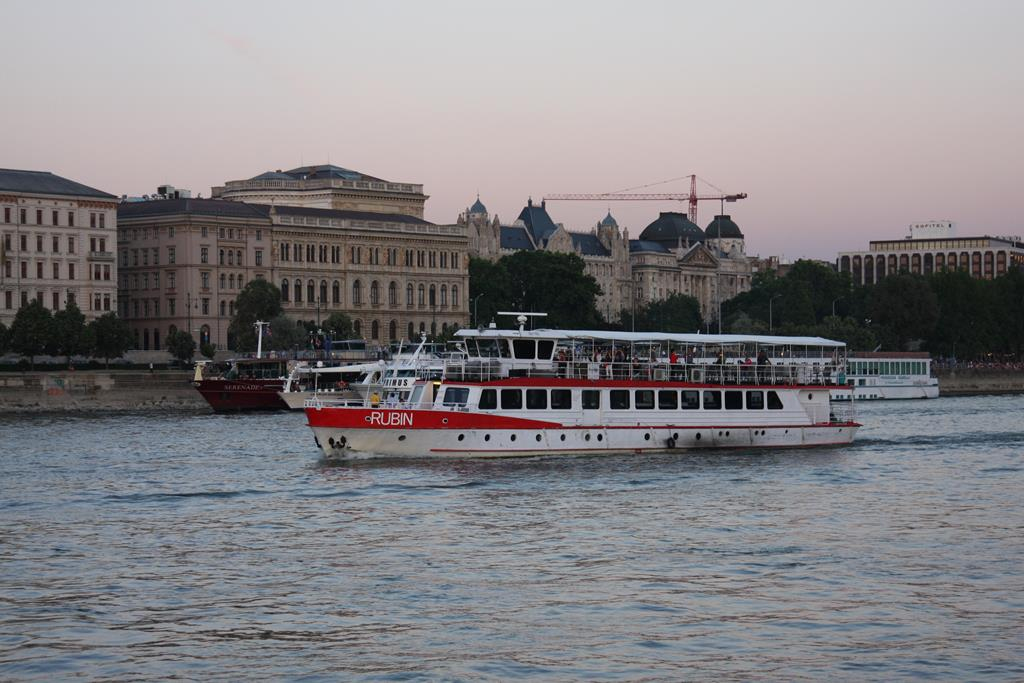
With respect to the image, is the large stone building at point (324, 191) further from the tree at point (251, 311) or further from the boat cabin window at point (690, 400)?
the boat cabin window at point (690, 400)

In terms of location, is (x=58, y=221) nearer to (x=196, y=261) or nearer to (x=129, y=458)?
(x=196, y=261)

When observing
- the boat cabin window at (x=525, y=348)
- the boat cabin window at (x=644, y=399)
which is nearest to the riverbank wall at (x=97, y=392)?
the boat cabin window at (x=525, y=348)

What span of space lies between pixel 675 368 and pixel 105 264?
97.1m

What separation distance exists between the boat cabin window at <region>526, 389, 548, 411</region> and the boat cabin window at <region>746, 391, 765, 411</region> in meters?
9.07

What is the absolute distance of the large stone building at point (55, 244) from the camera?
148625 millimetres

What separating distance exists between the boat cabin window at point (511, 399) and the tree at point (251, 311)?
283 ft

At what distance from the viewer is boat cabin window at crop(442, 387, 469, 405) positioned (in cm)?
6119

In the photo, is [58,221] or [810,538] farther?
[58,221]

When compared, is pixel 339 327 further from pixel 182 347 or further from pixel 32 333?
pixel 32 333

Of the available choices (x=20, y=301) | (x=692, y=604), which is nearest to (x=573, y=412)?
(x=692, y=604)

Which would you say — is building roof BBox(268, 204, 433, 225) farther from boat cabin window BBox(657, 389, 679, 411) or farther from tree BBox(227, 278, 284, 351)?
boat cabin window BBox(657, 389, 679, 411)

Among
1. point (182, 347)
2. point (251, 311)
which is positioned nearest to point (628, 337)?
point (182, 347)

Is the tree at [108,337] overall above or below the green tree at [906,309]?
below

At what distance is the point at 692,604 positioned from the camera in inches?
1326
